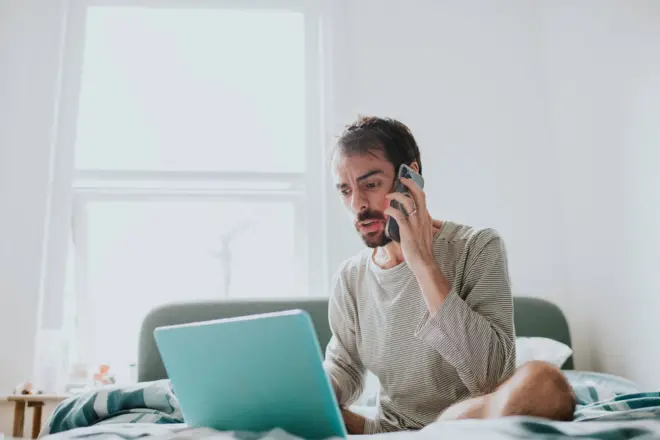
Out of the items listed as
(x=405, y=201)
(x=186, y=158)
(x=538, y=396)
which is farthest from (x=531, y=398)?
(x=186, y=158)

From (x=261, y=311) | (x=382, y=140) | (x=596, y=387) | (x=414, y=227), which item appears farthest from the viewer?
(x=261, y=311)

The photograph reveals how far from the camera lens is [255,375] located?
0.76 m

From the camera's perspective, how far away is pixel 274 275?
2602 millimetres

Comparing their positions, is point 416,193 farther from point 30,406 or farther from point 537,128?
point 30,406

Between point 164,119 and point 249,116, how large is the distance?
1.31 ft

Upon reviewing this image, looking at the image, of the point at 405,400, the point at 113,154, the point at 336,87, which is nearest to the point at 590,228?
the point at 336,87

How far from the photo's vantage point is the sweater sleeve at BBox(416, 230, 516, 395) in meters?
1.01

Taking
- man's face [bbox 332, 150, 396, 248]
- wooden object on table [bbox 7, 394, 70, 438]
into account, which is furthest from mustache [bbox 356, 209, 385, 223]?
wooden object on table [bbox 7, 394, 70, 438]

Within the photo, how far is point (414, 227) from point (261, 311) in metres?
1.09

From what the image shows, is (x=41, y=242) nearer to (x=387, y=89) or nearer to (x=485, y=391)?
(x=387, y=89)

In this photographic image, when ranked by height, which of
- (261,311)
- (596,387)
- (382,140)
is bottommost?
(596,387)

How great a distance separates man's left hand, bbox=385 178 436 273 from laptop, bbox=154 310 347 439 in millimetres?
427

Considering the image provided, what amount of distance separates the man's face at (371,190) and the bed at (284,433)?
20.9 inches

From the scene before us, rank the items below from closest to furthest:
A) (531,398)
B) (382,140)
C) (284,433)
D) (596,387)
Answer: (284,433)
(531,398)
(382,140)
(596,387)
